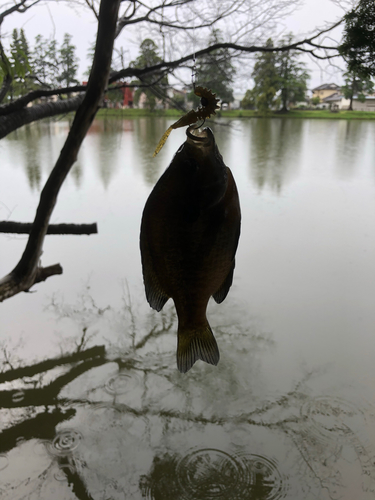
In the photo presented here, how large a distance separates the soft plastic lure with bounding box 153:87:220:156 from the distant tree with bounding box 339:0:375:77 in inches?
92.9

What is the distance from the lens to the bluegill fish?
2.37ft

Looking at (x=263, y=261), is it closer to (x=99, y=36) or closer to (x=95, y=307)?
(x=95, y=307)

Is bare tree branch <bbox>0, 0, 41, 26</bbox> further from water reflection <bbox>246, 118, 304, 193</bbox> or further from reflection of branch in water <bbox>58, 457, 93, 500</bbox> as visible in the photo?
water reflection <bbox>246, 118, 304, 193</bbox>

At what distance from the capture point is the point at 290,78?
5594 millimetres

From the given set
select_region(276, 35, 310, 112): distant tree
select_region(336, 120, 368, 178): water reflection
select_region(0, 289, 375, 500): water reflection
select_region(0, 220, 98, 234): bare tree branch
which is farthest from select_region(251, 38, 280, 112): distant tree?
select_region(0, 289, 375, 500): water reflection

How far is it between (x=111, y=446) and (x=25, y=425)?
2.10ft

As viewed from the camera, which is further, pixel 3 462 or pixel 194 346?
pixel 3 462

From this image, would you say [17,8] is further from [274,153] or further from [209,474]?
[274,153]

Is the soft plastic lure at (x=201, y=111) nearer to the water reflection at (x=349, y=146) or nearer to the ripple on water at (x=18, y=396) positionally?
the ripple on water at (x=18, y=396)

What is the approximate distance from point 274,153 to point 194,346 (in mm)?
9603

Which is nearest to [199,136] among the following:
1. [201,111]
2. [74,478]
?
[201,111]

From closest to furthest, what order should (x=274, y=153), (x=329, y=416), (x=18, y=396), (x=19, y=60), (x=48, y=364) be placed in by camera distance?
(x=19, y=60) → (x=329, y=416) → (x=18, y=396) → (x=48, y=364) → (x=274, y=153)

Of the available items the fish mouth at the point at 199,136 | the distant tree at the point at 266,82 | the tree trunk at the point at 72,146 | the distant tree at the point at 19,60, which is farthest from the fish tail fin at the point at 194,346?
the distant tree at the point at 266,82

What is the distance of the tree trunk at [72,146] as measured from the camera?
2.17 m
